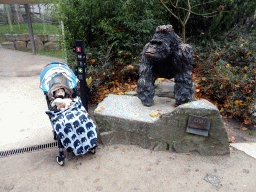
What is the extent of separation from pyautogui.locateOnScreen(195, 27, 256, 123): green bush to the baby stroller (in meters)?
2.88

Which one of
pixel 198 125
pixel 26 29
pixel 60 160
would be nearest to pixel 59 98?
pixel 60 160

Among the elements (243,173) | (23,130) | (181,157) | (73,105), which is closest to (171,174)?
(181,157)

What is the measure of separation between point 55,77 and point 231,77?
346cm

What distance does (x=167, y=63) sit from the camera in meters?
3.10

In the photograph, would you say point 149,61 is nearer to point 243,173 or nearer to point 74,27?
point 243,173

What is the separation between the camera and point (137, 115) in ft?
9.29

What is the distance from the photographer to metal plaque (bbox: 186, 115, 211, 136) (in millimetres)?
2473

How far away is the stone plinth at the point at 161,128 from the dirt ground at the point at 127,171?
0.41ft

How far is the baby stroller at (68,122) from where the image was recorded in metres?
2.42

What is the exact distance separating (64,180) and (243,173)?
234 cm

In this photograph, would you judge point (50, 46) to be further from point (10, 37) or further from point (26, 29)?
point (10, 37)

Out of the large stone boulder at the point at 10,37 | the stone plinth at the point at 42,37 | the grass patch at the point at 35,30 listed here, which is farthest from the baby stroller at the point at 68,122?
the large stone boulder at the point at 10,37

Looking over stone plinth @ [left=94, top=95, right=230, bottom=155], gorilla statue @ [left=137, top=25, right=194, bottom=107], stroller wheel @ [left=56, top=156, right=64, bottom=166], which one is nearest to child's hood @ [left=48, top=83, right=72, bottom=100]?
stone plinth @ [left=94, top=95, right=230, bottom=155]

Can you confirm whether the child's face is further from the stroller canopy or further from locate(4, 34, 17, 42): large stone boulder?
locate(4, 34, 17, 42): large stone boulder
